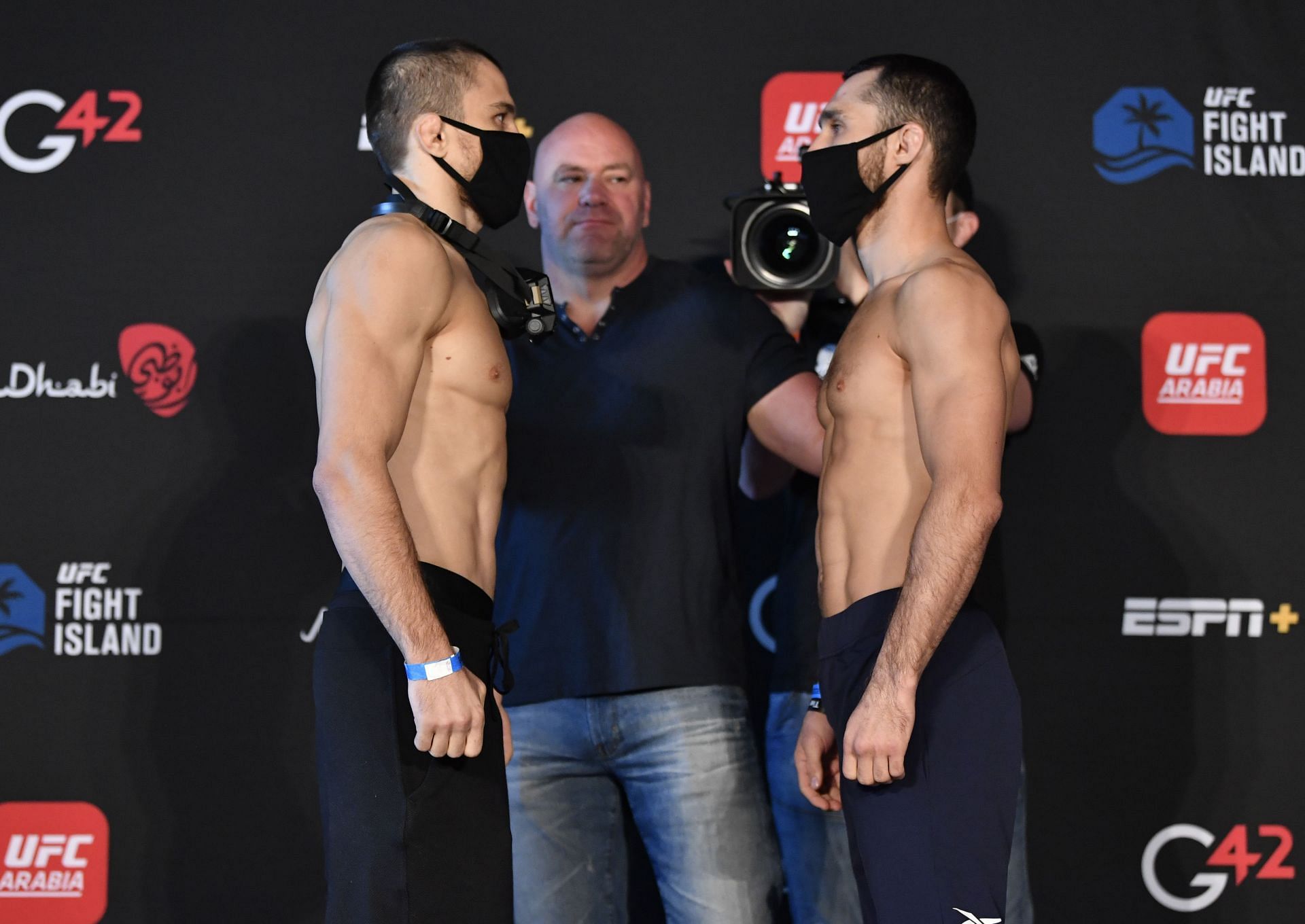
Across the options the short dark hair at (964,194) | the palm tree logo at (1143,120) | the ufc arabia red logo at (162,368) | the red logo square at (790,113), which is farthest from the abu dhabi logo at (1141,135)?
the ufc arabia red logo at (162,368)

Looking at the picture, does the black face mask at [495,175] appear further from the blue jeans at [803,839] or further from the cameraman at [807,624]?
the blue jeans at [803,839]

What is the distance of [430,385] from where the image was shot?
1766 mm

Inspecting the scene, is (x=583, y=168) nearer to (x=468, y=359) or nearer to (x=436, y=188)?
(x=436, y=188)

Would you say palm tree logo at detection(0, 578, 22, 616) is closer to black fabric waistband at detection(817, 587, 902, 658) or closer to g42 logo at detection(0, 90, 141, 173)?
g42 logo at detection(0, 90, 141, 173)

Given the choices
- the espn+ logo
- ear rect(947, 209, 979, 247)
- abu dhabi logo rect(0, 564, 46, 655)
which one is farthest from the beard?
abu dhabi logo rect(0, 564, 46, 655)

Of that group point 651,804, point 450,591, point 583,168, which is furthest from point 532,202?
point 651,804

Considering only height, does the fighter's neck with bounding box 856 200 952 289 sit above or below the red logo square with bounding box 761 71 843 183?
below

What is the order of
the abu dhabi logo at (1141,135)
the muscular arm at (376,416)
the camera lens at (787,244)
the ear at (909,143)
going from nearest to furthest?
the muscular arm at (376,416) → the ear at (909,143) → the camera lens at (787,244) → the abu dhabi logo at (1141,135)

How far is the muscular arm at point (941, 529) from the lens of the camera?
5.32 ft

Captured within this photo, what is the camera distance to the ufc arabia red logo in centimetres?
268

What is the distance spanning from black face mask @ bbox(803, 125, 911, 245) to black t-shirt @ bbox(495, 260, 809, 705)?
0.48 m

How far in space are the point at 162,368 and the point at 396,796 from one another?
1426 millimetres

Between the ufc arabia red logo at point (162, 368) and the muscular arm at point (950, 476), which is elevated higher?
the ufc arabia red logo at point (162, 368)

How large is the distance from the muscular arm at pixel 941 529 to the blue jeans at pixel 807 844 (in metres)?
0.51
